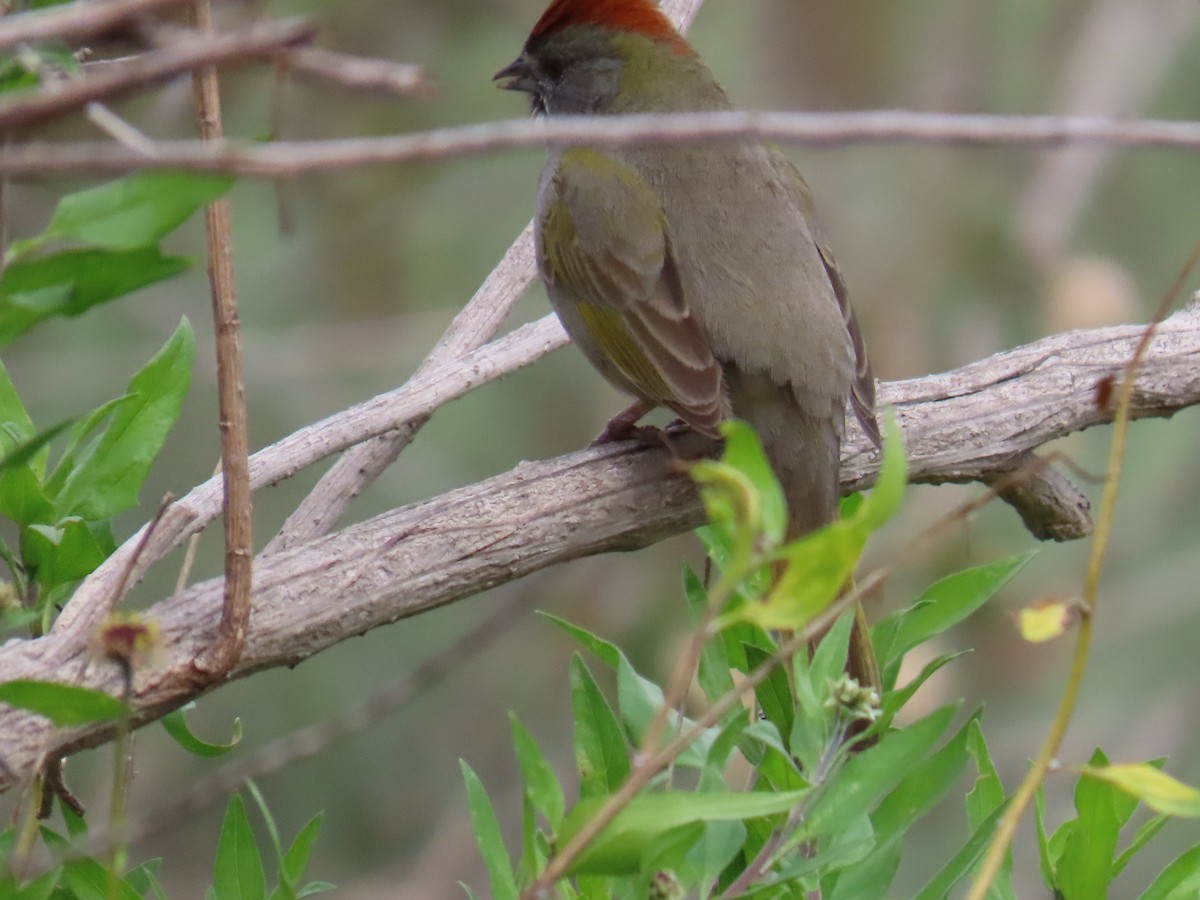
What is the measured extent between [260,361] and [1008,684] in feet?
12.6

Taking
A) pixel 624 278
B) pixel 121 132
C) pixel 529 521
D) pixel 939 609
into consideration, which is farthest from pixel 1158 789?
pixel 624 278

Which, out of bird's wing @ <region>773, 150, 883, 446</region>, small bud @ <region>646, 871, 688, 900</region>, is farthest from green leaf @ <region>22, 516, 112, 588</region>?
bird's wing @ <region>773, 150, 883, 446</region>

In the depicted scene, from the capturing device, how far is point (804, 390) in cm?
352

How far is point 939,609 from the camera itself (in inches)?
89.1

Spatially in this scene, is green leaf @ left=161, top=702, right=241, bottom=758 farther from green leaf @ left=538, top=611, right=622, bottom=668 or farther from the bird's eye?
the bird's eye

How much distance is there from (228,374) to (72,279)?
21.4 inches

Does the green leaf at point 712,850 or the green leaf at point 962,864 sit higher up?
the green leaf at point 712,850

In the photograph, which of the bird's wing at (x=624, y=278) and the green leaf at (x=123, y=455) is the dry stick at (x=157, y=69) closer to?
the green leaf at (x=123, y=455)

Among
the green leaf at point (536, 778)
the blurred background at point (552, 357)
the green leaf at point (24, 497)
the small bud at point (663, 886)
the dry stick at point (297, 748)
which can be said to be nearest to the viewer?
the dry stick at point (297, 748)

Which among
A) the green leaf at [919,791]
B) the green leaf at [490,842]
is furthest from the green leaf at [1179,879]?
the green leaf at [490,842]

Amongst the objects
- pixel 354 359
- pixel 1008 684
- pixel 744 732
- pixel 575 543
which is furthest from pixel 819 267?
pixel 1008 684

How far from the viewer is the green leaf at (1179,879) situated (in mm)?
→ 2223

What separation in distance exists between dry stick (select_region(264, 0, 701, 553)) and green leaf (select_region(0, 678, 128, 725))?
1.09m

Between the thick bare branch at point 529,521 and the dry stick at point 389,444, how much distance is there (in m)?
0.29
